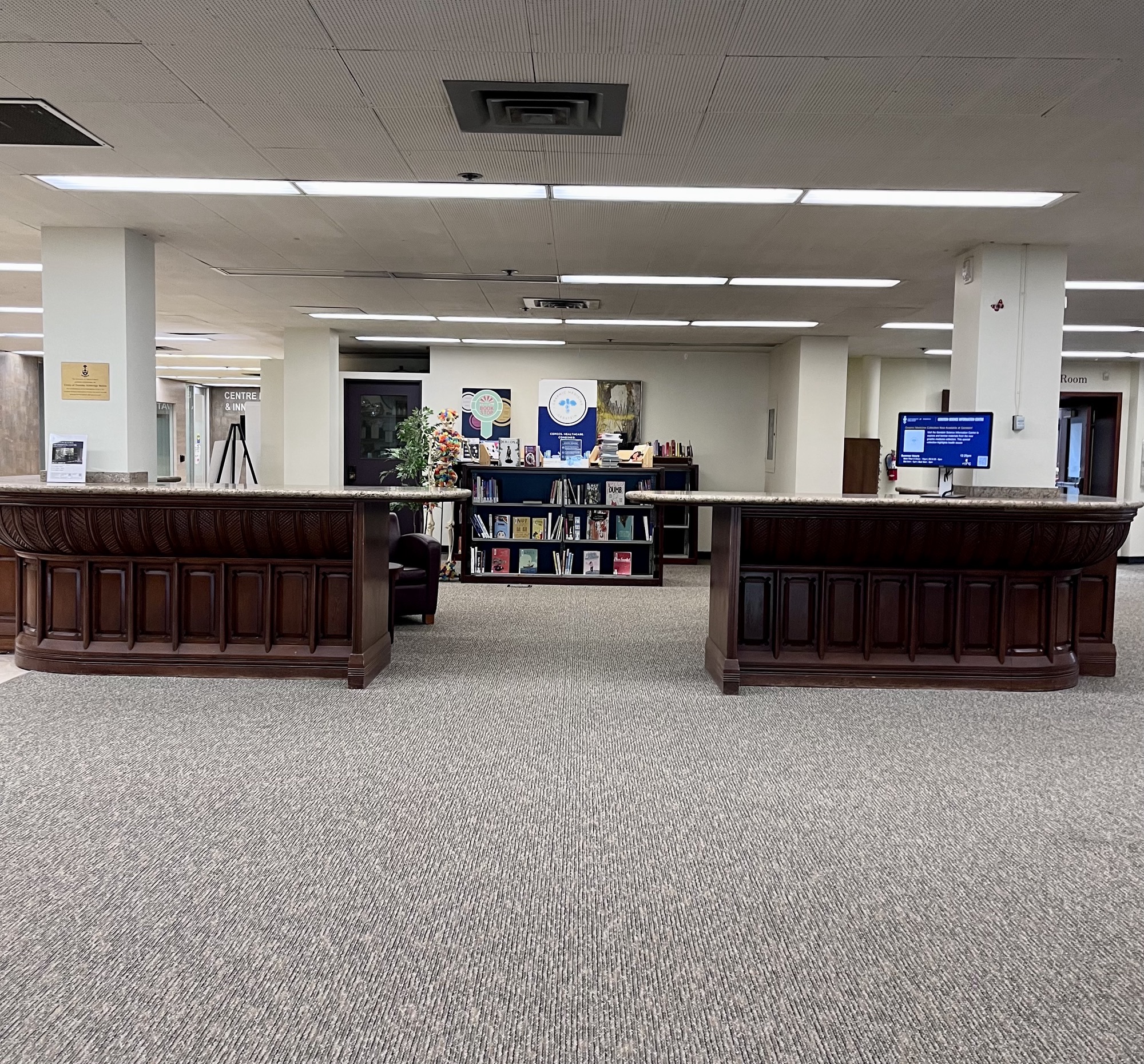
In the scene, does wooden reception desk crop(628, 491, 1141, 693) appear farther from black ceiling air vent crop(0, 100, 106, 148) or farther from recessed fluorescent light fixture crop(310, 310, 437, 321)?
recessed fluorescent light fixture crop(310, 310, 437, 321)

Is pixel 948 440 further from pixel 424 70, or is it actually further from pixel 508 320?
pixel 508 320

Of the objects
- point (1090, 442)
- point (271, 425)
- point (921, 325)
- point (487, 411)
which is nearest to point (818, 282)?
point (921, 325)

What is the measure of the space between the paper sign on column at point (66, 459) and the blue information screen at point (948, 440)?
5.63 meters

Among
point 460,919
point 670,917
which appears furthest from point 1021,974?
point 460,919

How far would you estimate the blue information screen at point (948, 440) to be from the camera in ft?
20.1

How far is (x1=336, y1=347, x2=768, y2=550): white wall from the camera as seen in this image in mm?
12367

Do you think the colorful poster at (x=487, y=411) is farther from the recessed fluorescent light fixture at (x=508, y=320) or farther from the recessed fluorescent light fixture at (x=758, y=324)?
the recessed fluorescent light fixture at (x=758, y=324)

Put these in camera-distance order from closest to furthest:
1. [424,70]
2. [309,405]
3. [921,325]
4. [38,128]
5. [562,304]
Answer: [424,70], [38,128], [562,304], [921,325], [309,405]

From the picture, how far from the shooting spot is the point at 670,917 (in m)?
2.65

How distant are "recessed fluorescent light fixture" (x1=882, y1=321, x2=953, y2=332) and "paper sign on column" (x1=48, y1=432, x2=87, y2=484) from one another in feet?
25.7

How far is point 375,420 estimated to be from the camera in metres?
12.5

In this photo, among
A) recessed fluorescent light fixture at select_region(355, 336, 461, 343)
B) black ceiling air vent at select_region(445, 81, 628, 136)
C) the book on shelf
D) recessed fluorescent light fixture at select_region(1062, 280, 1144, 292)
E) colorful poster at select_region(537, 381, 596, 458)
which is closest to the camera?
black ceiling air vent at select_region(445, 81, 628, 136)

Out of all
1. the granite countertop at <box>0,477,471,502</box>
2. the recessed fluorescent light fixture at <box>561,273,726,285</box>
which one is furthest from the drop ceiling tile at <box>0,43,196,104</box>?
the recessed fluorescent light fixture at <box>561,273,726,285</box>

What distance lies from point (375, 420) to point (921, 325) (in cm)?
707
